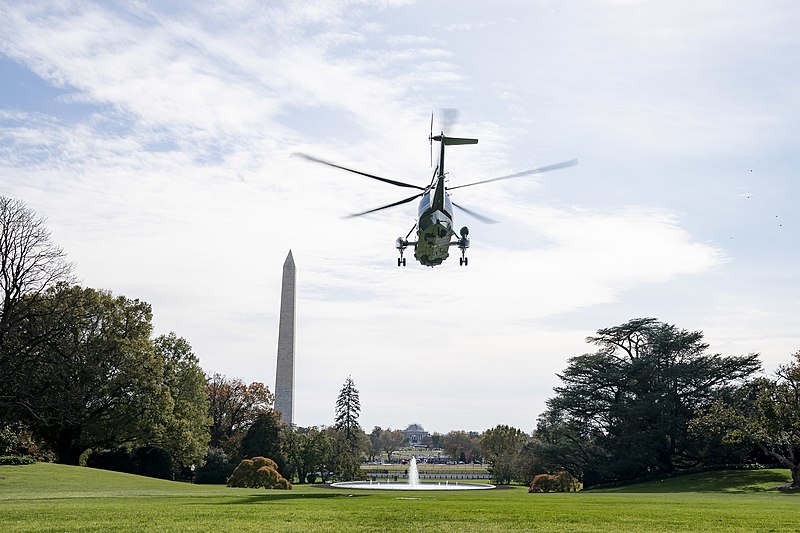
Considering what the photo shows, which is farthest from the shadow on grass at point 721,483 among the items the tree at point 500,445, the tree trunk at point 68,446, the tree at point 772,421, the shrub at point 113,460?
the tree trunk at point 68,446

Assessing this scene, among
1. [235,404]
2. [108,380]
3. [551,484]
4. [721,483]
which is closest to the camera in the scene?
[721,483]

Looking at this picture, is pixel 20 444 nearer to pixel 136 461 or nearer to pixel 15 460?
pixel 15 460

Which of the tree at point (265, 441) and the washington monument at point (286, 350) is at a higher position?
the washington monument at point (286, 350)

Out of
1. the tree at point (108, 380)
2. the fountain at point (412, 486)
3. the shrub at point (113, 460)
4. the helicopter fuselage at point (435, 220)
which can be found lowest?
the fountain at point (412, 486)

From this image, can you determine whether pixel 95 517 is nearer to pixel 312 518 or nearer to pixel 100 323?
pixel 312 518

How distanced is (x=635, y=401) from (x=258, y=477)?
30822 mm

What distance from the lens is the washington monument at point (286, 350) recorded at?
72688 mm

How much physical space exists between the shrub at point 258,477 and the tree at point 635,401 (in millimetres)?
24597

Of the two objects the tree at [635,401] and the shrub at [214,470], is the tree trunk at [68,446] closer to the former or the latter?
the shrub at [214,470]

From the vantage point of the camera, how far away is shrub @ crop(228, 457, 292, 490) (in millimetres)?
45250

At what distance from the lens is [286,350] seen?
241 ft

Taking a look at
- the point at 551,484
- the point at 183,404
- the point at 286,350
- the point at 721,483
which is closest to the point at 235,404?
the point at 286,350

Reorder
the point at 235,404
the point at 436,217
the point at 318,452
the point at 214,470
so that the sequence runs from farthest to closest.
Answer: the point at 235,404 < the point at 318,452 < the point at 214,470 < the point at 436,217

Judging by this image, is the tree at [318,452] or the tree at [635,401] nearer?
the tree at [635,401]
